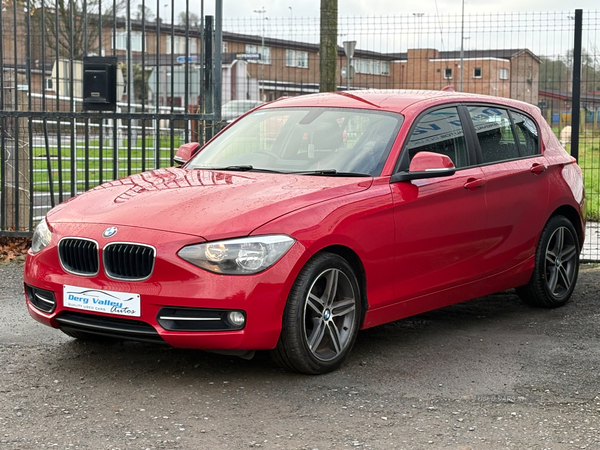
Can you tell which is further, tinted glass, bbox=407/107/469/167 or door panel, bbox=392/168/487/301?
tinted glass, bbox=407/107/469/167

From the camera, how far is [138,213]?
5098mm

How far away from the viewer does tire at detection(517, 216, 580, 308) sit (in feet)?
23.6

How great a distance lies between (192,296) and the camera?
476cm

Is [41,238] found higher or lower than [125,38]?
lower

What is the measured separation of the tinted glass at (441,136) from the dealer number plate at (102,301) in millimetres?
2118

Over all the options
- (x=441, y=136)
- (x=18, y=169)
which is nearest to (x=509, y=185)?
(x=441, y=136)

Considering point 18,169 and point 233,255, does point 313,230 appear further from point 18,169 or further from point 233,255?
point 18,169

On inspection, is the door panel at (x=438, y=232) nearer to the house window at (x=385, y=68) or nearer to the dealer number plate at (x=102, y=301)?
the dealer number plate at (x=102, y=301)

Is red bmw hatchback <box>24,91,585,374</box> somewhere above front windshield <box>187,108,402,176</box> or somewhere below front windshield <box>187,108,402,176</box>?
below

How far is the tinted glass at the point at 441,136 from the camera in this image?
6.08 m

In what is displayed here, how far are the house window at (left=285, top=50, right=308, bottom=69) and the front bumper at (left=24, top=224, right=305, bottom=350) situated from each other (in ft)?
31.8

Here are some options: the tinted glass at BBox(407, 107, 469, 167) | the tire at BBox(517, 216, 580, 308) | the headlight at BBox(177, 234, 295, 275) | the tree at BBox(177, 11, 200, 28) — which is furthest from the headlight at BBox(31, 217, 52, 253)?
the tree at BBox(177, 11, 200, 28)

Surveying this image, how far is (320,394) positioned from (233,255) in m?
0.87

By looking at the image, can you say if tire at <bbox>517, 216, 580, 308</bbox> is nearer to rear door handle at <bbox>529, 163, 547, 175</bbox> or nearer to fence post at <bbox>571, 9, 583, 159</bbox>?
rear door handle at <bbox>529, 163, 547, 175</bbox>
